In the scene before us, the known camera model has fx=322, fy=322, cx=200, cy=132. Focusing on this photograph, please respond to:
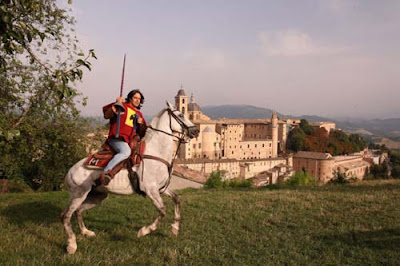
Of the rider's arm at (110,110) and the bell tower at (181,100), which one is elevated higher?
the bell tower at (181,100)

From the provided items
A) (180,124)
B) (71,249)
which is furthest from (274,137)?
(71,249)

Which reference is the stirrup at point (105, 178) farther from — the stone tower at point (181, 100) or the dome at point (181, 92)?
the dome at point (181, 92)

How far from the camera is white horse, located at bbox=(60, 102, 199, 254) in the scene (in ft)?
18.2

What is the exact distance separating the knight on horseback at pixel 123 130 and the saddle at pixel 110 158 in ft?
0.06

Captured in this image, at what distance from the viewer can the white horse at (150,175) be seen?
18.2 feet

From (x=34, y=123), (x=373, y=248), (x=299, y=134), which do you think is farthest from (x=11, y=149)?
(x=299, y=134)

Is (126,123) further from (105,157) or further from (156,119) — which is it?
(105,157)

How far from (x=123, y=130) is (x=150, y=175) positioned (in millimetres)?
955

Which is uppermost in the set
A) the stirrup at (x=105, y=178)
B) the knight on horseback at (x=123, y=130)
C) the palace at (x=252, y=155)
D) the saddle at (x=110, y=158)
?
the knight on horseback at (x=123, y=130)

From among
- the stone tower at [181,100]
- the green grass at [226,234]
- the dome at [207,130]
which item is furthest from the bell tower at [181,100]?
the green grass at [226,234]

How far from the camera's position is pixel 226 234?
6344 mm

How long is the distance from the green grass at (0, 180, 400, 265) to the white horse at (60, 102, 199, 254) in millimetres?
448

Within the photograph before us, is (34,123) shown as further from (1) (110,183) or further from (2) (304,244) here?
(2) (304,244)

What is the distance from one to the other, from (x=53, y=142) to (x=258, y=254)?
11.8 metres
